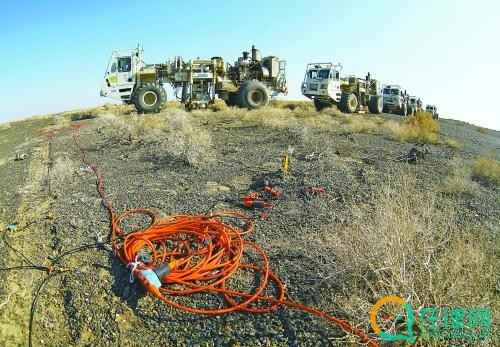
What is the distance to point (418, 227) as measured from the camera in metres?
3.07

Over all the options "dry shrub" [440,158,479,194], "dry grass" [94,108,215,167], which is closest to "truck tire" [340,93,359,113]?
"dry grass" [94,108,215,167]

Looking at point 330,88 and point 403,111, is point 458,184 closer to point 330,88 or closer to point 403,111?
point 330,88

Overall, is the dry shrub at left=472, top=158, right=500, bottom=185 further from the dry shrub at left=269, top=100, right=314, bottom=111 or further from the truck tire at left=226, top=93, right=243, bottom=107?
the dry shrub at left=269, top=100, right=314, bottom=111

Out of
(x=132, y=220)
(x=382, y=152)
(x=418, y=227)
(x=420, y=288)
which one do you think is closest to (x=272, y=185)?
(x=132, y=220)

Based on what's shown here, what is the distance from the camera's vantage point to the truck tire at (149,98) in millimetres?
14250

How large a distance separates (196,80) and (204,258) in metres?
13.1

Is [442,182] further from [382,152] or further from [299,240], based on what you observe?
[299,240]

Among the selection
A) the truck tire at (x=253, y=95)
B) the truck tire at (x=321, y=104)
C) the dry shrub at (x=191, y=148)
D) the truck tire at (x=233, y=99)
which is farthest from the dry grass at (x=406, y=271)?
the truck tire at (x=321, y=104)

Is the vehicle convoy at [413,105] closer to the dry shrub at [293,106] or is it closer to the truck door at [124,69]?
the dry shrub at [293,106]

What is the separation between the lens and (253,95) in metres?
15.8

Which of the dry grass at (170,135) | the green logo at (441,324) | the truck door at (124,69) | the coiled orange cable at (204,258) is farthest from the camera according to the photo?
the truck door at (124,69)

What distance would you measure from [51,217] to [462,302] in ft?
14.2

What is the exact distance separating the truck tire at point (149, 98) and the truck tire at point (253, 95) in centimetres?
328

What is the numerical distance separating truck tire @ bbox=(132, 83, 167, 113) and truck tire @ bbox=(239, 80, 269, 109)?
3.28m
